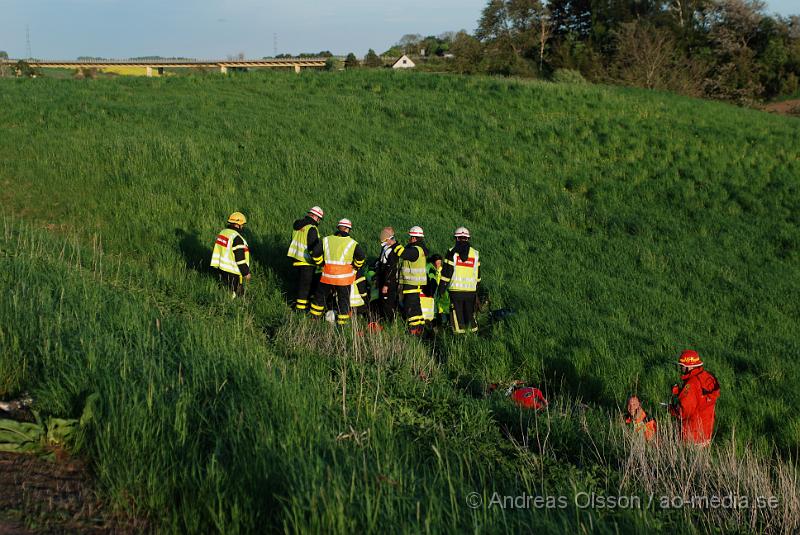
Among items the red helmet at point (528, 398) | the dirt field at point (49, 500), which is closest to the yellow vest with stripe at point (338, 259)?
the red helmet at point (528, 398)

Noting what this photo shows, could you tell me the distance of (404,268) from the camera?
448 inches

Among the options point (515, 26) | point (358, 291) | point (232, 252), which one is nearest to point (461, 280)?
point (358, 291)

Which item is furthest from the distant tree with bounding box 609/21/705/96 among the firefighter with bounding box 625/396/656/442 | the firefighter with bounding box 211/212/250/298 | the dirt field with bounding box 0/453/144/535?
the dirt field with bounding box 0/453/144/535

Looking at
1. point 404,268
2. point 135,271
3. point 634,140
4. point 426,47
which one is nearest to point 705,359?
point 404,268

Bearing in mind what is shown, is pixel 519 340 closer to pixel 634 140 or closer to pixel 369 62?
pixel 634 140

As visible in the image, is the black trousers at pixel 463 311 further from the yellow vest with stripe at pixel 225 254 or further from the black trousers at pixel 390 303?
the yellow vest with stripe at pixel 225 254

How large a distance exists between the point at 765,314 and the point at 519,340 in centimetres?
523

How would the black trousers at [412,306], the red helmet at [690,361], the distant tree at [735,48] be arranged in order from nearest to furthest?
1. the red helmet at [690,361]
2. the black trousers at [412,306]
3. the distant tree at [735,48]

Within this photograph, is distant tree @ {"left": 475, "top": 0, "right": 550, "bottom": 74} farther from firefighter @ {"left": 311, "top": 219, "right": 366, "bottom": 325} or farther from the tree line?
firefighter @ {"left": 311, "top": 219, "right": 366, "bottom": 325}

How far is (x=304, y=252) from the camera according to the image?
11773 mm

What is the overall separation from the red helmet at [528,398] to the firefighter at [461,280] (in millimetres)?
3029

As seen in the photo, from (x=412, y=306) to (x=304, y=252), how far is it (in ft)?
6.71

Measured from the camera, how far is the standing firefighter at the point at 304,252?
1173cm

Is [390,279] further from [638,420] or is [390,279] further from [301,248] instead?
[638,420]
